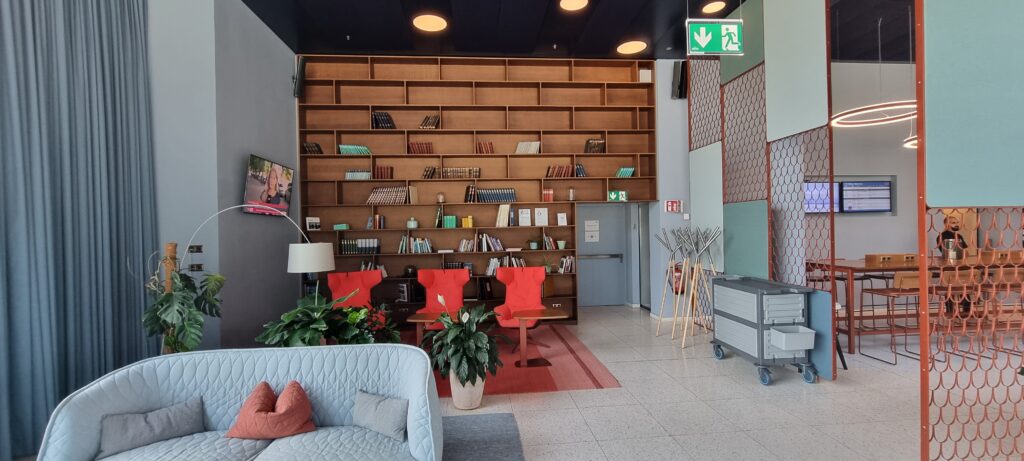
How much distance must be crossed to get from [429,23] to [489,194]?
242cm

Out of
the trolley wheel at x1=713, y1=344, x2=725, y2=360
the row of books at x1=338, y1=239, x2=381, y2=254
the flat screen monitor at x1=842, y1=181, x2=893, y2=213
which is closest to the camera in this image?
the trolley wheel at x1=713, y1=344, x2=725, y2=360

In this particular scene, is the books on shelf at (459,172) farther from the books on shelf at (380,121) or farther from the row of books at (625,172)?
the row of books at (625,172)

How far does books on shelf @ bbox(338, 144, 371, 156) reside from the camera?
21.2 feet

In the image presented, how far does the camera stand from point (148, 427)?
2389mm

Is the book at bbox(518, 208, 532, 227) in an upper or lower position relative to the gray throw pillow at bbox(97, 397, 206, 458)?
upper

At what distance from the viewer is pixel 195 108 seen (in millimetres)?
4016

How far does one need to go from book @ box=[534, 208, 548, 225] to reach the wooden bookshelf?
107mm

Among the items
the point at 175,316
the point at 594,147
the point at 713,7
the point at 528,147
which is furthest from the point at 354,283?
the point at 713,7

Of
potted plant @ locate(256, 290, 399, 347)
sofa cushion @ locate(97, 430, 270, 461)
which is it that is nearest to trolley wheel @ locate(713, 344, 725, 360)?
potted plant @ locate(256, 290, 399, 347)

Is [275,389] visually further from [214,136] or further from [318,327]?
[214,136]

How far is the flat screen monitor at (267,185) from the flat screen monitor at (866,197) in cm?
780

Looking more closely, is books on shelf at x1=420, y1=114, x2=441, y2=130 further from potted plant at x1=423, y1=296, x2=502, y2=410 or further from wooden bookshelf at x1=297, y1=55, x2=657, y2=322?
potted plant at x1=423, y1=296, x2=502, y2=410

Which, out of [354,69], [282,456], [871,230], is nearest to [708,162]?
[871,230]

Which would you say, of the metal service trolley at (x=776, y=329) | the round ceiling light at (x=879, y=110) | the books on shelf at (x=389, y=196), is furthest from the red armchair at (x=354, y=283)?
the round ceiling light at (x=879, y=110)
